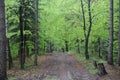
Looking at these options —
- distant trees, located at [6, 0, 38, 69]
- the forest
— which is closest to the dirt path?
the forest

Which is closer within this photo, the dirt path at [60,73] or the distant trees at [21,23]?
the dirt path at [60,73]

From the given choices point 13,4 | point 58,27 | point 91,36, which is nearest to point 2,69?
point 13,4

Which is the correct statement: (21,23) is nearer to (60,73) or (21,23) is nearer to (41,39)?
(60,73)

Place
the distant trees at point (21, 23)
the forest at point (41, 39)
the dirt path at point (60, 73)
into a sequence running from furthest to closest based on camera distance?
the distant trees at point (21, 23), the forest at point (41, 39), the dirt path at point (60, 73)

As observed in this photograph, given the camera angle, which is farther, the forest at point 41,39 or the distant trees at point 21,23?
the distant trees at point 21,23

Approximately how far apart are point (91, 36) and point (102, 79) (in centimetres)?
2025

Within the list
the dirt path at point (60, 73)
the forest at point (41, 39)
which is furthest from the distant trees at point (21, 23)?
the dirt path at point (60, 73)

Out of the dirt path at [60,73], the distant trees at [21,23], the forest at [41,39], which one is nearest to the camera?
the dirt path at [60,73]

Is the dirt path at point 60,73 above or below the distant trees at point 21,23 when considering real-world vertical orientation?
below

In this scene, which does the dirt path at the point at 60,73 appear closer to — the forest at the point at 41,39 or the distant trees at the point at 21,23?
the forest at the point at 41,39

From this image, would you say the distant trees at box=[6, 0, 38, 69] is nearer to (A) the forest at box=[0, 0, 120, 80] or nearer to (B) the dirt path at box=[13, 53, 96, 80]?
(A) the forest at box=[0, 0, 120, 80]

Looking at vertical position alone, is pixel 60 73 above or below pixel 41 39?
below

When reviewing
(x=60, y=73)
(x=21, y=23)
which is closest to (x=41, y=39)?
(x=21, y=23)

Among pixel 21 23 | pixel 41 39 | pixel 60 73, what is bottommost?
pixel 60 73
